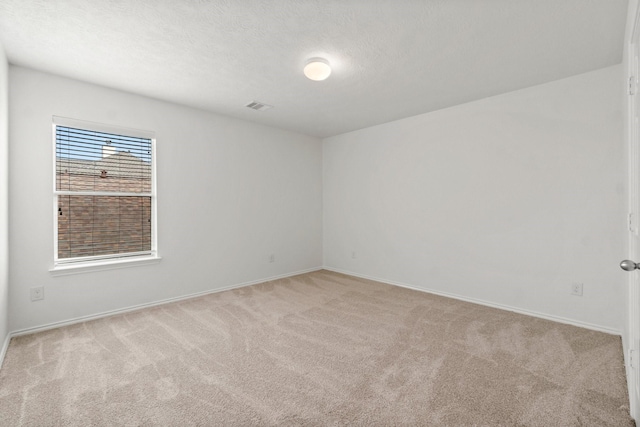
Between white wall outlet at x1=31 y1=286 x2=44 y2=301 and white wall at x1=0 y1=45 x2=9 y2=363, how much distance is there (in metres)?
0.18

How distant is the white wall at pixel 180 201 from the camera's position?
9.00 feet

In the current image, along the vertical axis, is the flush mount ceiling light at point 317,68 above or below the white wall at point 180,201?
above

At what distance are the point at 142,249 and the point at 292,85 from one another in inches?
103

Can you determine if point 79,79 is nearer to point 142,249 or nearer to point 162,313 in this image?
point 142,249

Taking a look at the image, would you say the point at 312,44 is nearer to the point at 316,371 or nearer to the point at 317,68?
the point at 317,68

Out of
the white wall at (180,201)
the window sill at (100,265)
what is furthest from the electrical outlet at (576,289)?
the window sill at (100,265)

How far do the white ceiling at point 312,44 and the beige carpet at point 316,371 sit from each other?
2.46 metres

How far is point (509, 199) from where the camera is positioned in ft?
10.9

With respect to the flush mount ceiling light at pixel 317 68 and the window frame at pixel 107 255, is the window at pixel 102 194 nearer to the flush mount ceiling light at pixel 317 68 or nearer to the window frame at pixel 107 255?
the window frame at pixel 107 255

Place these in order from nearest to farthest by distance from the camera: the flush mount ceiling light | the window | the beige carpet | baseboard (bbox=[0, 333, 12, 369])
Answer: the beige carpet → baseboard (bbox=[0, 333, 12, 369]) → the flush mount ceiling light → the window

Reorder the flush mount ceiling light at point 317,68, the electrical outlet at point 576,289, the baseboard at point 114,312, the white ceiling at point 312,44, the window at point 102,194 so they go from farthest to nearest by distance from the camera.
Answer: the window at point 102,194
the electrical outlet at point 576,289
the baseboard at point 114,312
the flush mount ceiling light at point 317,68
the white ceiling at point 312,44

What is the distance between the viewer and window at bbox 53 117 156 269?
2990 mm

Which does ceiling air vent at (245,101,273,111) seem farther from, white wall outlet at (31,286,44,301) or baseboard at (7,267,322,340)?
white wall outlet at (31,286,44,301)

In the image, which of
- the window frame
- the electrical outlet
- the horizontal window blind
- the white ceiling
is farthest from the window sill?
the electrical outlet
